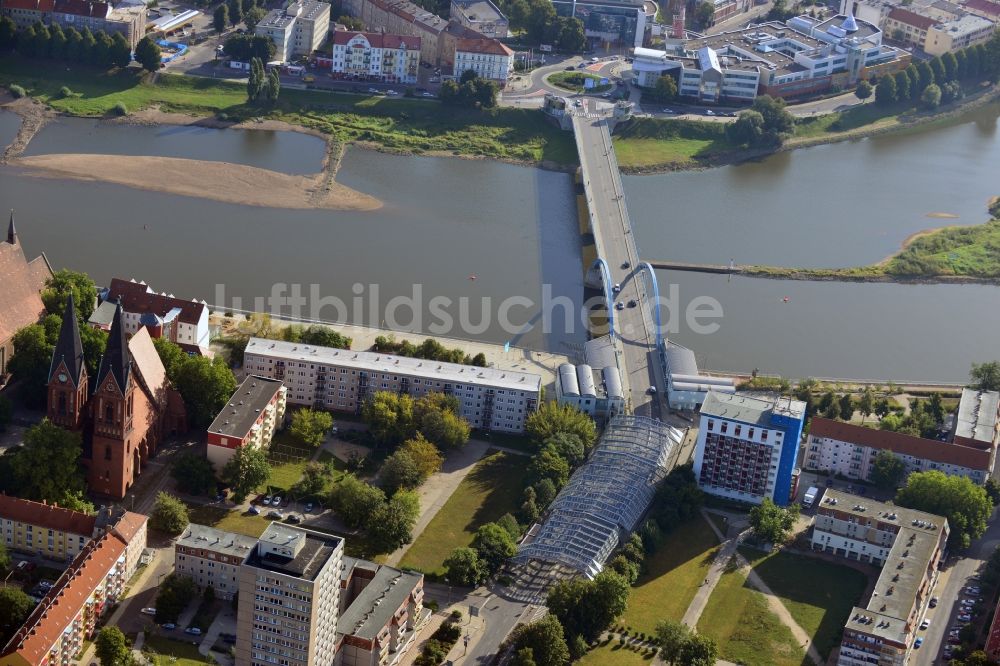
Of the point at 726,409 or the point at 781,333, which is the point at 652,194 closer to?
the point at 781,333

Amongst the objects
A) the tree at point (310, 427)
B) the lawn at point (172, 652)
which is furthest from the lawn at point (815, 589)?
the lawn at point (172, 652)

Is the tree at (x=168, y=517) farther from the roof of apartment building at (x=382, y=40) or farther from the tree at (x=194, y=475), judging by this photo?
the roof of apartment building at (x=382, y=40)

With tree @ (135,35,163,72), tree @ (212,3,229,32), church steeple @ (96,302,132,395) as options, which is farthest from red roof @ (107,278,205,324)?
tree @ (212,3,229,32)

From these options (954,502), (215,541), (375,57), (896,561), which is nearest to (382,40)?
(375,57)

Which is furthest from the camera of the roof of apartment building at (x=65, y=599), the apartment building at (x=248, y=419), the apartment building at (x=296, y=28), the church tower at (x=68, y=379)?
the apartment building at (x=296, y=28)

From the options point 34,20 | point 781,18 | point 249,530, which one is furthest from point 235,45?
point 249,530

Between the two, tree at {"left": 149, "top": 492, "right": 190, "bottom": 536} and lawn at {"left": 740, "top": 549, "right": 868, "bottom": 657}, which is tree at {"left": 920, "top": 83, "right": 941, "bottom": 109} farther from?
tree at {"left": 149, "top": 492, "right": 190, "bottom": 536}

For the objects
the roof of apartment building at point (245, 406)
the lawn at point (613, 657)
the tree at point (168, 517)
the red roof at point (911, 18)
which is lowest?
the lawn at point (613, 657)
